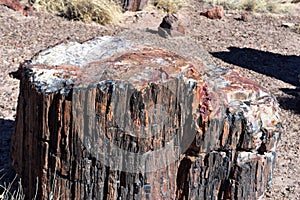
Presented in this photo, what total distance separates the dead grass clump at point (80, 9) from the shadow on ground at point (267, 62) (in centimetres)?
195

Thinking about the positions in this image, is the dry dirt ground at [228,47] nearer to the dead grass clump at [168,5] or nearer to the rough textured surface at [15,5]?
the rough textured surface at [15,5]

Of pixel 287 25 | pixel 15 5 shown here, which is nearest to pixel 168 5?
pixel 287 25

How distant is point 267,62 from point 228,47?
848mm

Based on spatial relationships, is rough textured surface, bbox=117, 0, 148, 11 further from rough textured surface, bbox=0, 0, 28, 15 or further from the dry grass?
the dry grass

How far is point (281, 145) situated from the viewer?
6.44 metres

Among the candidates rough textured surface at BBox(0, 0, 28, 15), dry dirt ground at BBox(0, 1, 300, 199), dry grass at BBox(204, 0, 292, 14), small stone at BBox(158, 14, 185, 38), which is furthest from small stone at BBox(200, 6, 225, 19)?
rough textured surface at BBox(0, 0, 28, 15)

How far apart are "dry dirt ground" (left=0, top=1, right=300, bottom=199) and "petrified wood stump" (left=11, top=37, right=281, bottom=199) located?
1385 mm

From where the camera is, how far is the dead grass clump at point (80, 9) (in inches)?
403

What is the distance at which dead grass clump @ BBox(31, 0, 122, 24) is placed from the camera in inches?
403

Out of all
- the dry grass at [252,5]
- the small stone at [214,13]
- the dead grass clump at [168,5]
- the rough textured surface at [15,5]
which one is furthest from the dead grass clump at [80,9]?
the dry grass at [252,5]

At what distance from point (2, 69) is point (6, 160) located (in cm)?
234

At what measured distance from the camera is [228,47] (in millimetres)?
10297

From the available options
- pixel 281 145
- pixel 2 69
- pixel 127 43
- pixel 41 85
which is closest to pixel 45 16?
pixel 2 69

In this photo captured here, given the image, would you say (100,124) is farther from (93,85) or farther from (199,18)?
(199,18)
